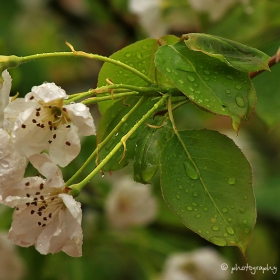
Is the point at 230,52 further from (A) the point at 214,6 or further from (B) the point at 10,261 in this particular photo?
(B) the point at 10,261

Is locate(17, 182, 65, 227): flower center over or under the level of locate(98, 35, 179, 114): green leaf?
under

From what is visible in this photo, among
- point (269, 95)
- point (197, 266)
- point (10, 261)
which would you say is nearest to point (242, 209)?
point (269, 95)

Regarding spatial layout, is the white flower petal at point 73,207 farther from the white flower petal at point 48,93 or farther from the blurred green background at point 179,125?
the blurred green background at point 179,125

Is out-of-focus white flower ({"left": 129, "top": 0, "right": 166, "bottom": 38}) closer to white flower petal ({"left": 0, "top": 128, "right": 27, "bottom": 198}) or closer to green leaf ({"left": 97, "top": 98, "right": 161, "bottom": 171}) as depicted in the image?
green leaf ({"left": 97, "top": 98, "right": 161, "bottom": 171})

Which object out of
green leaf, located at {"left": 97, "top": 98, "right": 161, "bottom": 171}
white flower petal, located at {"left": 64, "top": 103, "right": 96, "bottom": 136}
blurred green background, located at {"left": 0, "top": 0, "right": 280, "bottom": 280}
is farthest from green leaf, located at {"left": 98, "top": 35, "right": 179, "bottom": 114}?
blurred green background, located at {"left": 0, "top": 0, "right": 280, "bottom": 280}

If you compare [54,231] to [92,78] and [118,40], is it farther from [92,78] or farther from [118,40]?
[118,40]

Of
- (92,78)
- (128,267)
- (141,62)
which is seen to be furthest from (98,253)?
(141,62)
